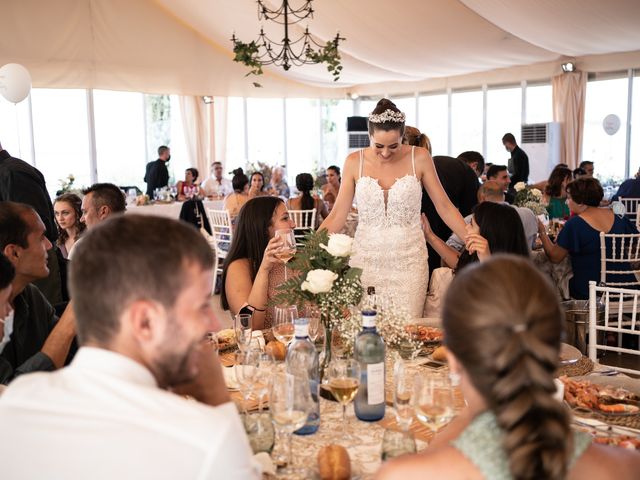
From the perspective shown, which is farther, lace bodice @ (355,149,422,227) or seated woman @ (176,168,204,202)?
seated woman @ (176,168,204,202)

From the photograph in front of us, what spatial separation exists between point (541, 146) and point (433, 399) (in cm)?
1165

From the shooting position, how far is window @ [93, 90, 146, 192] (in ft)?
40.6

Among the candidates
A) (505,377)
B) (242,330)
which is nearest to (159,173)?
(242,330)

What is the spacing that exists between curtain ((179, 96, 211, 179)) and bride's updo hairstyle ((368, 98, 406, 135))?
34.8 feet

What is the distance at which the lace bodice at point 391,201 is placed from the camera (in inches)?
148

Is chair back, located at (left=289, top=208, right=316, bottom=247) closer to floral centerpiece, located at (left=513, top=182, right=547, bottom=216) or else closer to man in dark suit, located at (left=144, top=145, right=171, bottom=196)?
floral centerpiece, located at (left=513, top=182, right=547, bottom=216)

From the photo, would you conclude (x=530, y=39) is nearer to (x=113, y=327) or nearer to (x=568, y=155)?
(x=568, y=155)

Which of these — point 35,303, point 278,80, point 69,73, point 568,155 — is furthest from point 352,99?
point 35,303

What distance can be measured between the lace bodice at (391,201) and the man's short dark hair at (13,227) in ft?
6.44

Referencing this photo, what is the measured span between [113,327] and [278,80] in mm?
13759

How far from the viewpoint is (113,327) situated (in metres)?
1.13

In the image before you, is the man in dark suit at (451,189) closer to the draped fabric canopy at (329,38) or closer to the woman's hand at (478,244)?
the woman's hand at (478,244)

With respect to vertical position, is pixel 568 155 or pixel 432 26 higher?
pixel 432 26

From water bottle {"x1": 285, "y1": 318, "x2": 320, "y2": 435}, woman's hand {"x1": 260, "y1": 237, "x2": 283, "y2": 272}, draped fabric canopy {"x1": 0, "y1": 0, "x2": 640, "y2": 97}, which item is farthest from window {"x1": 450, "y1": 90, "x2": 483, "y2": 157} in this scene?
water bottle {"x1": 285, "y1": 318, "x2": 320, "y2": 435}
